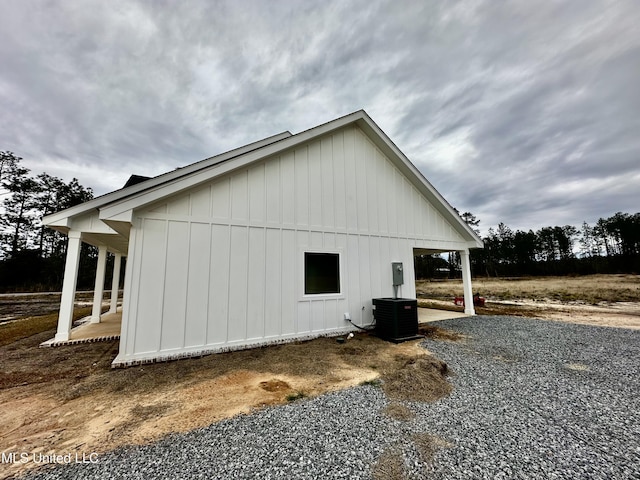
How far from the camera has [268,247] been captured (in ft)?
17.6

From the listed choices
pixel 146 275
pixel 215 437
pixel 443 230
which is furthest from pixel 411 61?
pixel 215 437

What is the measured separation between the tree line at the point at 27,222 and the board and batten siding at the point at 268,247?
28.7 m


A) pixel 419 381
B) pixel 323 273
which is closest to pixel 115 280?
pixel 323 273

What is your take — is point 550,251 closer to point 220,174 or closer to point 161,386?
point 220,174

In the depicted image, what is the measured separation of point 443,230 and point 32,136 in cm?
2121

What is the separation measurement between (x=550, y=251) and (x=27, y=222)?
7667 cm

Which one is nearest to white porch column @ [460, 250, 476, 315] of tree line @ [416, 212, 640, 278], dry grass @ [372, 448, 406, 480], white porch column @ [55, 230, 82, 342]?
dry grass @ [372, 448, 406, 480]

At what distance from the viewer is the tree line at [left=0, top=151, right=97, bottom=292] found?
2308cm

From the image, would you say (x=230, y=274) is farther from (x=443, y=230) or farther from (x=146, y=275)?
(x=443, y=230)

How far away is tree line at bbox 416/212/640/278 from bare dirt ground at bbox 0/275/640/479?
3996cm

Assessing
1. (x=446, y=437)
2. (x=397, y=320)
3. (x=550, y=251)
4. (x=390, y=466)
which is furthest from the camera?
(x=550, y=251)

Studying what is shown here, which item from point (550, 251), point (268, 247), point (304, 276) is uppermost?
point (550, 251)

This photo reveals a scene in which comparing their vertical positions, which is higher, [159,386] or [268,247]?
[268,247]

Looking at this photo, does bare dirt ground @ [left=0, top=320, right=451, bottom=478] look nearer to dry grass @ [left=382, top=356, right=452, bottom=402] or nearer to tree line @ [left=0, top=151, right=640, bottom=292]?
dry grass @ [left=382, top=356, right=452, bottom=402]
